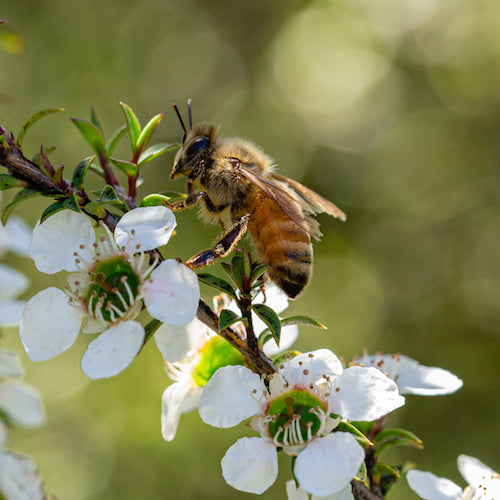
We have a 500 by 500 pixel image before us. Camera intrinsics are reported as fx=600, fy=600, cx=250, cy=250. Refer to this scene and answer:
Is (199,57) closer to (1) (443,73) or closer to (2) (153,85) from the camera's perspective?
(2) (153,85)

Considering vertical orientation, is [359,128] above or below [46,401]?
above

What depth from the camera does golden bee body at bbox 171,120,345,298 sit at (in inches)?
59.2

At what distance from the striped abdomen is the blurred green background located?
2466 millimetres

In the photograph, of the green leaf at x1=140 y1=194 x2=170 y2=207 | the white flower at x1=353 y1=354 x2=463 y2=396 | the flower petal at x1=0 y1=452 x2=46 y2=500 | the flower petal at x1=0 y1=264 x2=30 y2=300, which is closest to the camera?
the flower petal at x1=0 y1=452 x2=46 y2=500

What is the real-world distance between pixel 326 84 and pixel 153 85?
178cm

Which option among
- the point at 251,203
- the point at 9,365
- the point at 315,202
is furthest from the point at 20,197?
the point at 315,202

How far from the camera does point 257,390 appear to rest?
119cm

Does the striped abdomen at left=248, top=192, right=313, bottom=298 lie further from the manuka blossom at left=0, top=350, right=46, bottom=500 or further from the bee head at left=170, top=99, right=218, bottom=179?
A: the manuka blossom at left=0, top=350, right=46, bottom=500

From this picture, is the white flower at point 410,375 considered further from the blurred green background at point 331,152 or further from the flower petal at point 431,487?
the blurred green background at point 331,152

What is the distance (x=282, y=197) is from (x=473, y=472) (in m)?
0.78

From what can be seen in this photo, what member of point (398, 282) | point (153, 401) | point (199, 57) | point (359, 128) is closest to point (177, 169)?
point (153, 401)

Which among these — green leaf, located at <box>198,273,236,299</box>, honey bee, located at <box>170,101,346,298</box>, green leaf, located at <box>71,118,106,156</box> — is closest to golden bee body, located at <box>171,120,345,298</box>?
honey bee, located at <box>170,101,346,298</box>

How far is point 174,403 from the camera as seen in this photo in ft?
4.61

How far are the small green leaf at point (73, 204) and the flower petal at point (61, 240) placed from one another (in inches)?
2.9
